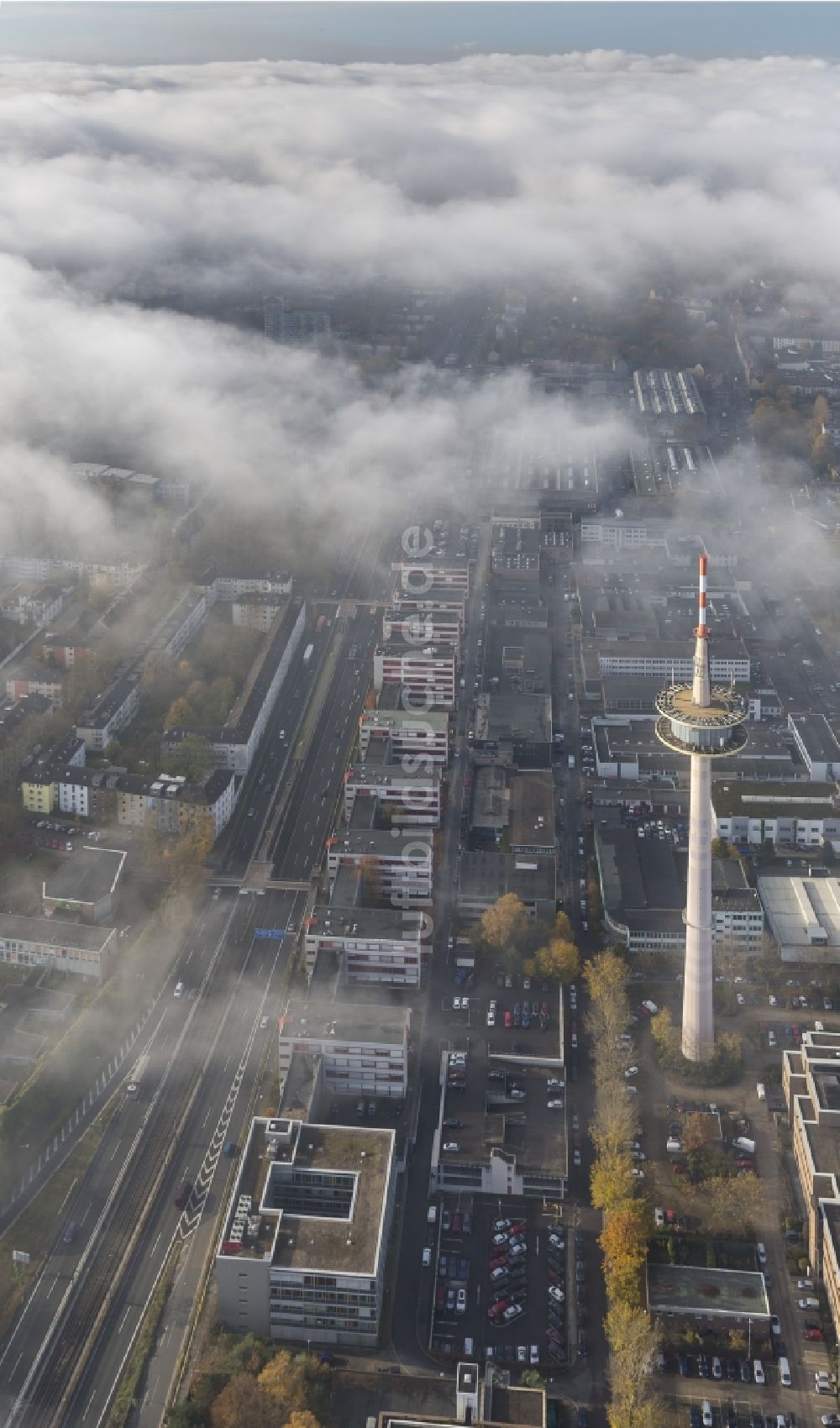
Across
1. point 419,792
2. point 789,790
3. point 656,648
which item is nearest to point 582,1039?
point 419,792

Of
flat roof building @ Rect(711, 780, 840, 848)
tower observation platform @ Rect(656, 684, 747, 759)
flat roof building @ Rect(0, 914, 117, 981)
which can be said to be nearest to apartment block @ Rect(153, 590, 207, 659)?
flat roof building @ Rect(0, 914, 117, 981)

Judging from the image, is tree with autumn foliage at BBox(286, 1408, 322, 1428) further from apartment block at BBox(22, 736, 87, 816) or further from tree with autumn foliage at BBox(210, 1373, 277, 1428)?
apartment block at BBox(22, 736, 87, 816)

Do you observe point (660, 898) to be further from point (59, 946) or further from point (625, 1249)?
point (59, 946)

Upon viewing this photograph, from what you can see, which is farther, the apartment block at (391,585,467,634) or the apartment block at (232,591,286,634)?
the apartment block at (232,591,286,634)

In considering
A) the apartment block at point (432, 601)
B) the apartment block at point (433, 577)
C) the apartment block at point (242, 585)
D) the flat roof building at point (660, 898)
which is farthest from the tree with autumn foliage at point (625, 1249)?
the apartment block at point (242, 585)

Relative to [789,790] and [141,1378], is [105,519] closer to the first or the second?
[789,790]

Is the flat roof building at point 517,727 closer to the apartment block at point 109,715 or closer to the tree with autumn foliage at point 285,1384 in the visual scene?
the apartment block at point 109,715

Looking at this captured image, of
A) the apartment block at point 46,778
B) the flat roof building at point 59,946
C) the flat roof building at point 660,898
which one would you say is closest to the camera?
the flat roof building at point 59,946

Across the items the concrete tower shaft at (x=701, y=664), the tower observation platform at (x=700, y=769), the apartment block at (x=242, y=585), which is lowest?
the apartment block at (x=242, y=585)

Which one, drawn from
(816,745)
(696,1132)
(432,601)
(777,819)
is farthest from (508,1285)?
(432,601)
